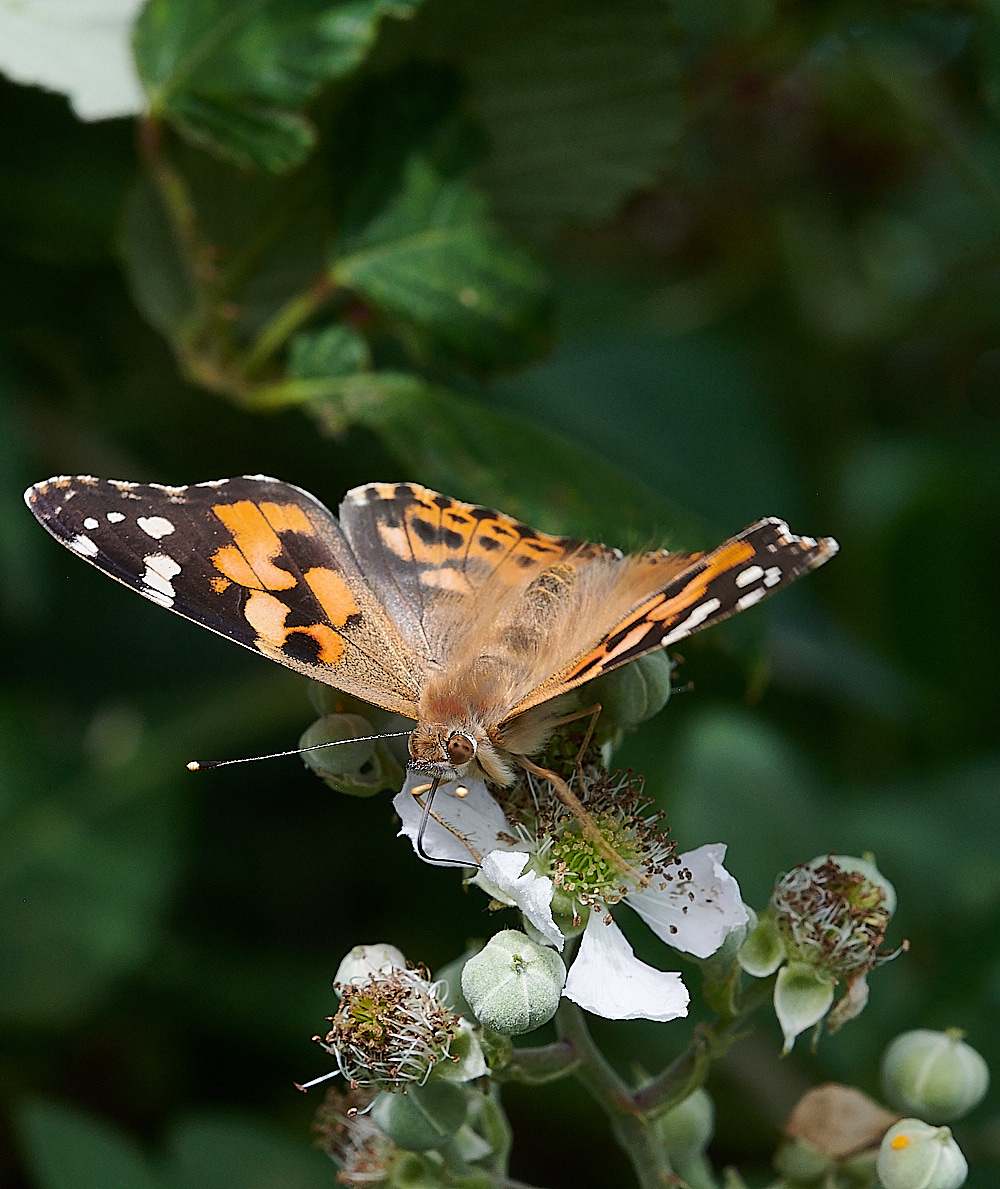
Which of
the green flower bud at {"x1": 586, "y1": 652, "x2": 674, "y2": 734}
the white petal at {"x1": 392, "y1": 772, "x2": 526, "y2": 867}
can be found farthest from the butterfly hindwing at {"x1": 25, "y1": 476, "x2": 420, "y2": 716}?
the green flower bud at {"x1": 586, "y1": 652, "x2": 674, "y2": 734}

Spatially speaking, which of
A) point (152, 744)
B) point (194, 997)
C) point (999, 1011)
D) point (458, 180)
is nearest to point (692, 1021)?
point (999, 1011)

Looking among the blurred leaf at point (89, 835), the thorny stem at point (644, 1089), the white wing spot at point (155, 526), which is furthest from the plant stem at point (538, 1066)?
the blurred leaf at point (89, 835)

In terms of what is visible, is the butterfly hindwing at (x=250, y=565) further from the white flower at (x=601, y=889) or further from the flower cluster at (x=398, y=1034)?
the flower cluster at (x=398, y=1034)

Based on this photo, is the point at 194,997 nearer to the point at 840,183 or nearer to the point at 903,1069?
the point at 903,1069

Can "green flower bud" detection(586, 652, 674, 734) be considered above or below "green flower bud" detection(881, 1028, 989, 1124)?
above

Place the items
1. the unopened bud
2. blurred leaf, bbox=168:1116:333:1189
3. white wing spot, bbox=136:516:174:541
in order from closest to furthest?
the unopened bud
white wing spot, bbox=136:516:174:541
blurred leaf, bbox=168:1116:333:1189

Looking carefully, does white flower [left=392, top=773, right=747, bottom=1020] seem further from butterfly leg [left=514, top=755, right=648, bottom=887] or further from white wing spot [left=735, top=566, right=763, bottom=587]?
white wing spot [left=735, top=566, right=763, bottom=587]
